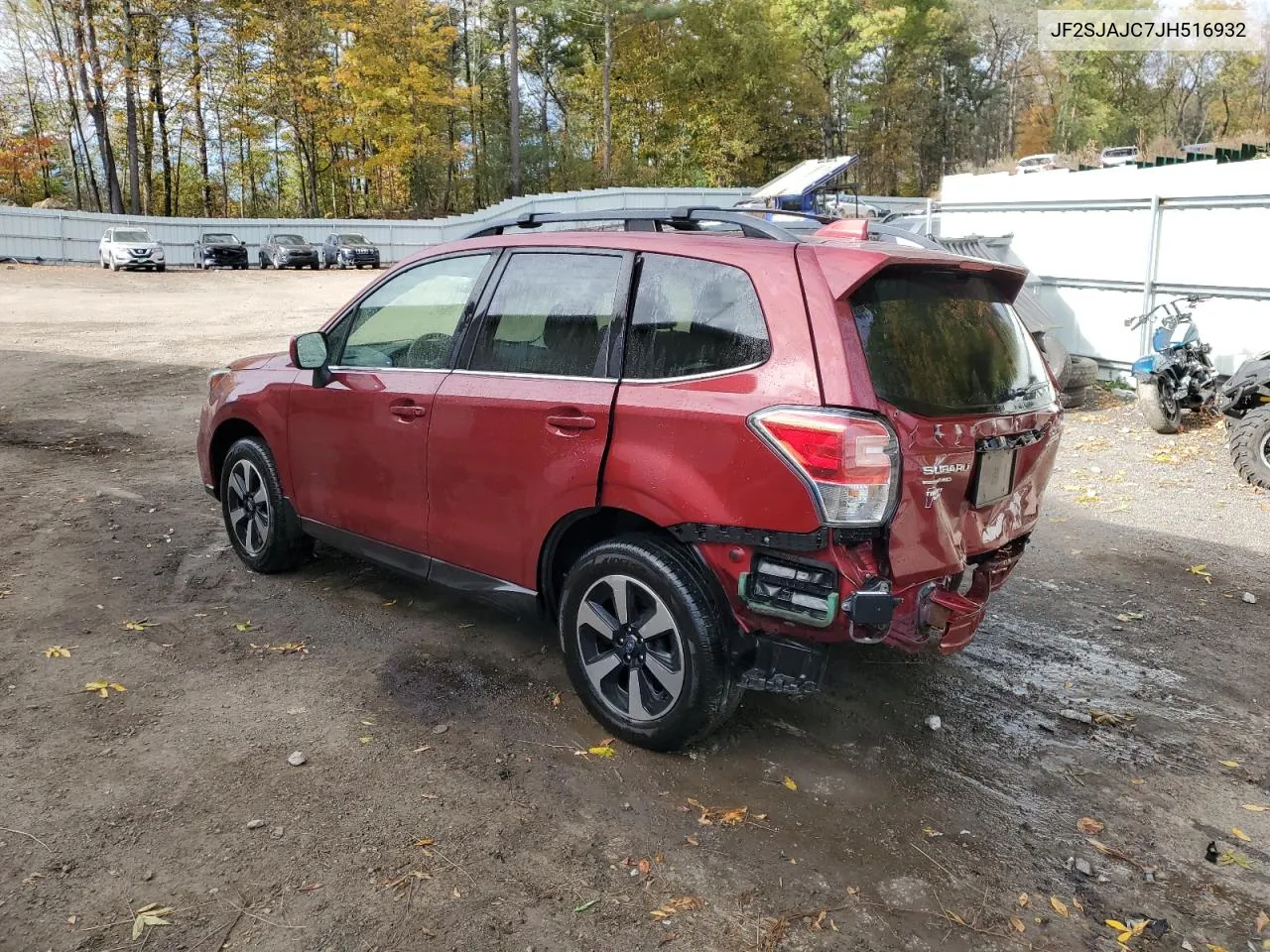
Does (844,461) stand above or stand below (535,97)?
below

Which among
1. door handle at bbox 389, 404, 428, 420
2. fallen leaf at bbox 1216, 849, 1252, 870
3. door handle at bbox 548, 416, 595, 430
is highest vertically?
door handle at bbox 548, 416, 595, 430

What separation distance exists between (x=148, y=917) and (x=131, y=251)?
31323mm

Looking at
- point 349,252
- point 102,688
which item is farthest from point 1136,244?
point 349,252

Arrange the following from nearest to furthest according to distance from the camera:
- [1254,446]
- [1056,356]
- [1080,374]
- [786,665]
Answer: [786,665] → [1254,446] → [1056,356] → [1080,374]

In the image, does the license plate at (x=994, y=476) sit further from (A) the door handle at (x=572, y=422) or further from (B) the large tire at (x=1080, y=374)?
(B) the large tire at (x=1080, y=374)

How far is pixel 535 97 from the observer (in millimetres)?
54375

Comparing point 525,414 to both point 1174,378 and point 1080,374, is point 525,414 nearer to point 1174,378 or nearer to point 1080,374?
point 1174,378

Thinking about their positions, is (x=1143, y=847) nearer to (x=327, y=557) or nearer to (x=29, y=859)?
(x=29, y=859)

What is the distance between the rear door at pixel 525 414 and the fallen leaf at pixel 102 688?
136 centimetres

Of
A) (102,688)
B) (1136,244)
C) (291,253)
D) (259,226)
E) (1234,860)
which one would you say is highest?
(259,226)

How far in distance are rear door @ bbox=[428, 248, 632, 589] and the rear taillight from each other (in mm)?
776

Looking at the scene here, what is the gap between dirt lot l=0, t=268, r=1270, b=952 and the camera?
2.68 metres

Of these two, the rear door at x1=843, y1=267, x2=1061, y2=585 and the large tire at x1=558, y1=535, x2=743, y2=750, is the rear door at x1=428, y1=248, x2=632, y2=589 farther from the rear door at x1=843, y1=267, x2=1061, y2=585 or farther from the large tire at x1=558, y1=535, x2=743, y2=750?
the rear door at x1=843, y1=267, x2=1061, y2=585

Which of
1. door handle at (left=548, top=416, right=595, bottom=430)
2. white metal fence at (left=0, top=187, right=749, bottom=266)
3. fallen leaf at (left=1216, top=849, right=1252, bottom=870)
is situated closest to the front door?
door handle at (left=548, top=416, right=595, bottom=430)
